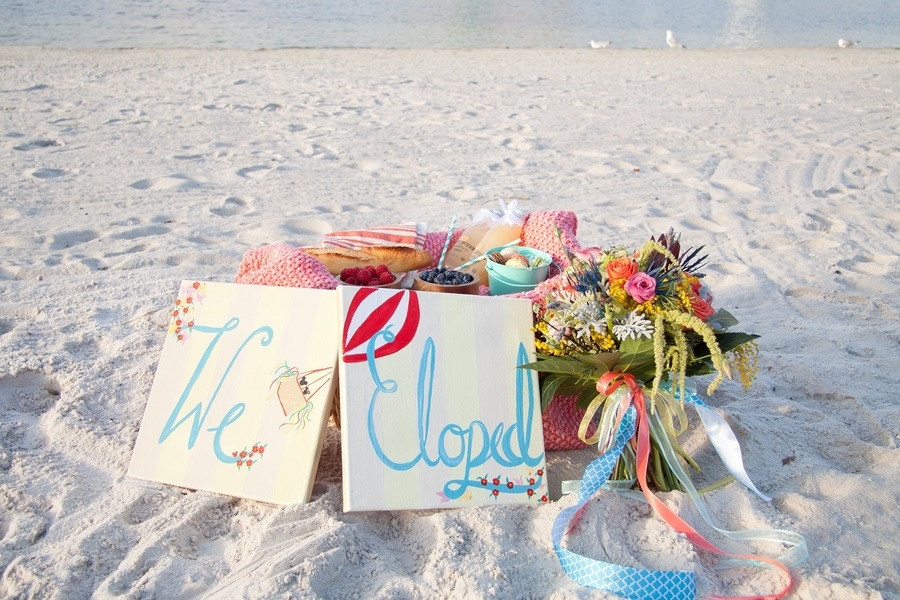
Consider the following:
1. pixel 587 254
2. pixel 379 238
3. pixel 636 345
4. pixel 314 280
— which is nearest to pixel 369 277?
pixel 314 280

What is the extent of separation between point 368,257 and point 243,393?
2.82ft

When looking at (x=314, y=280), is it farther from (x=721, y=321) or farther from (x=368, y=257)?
(x=721, y=321)

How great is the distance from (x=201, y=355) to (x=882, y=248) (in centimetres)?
423

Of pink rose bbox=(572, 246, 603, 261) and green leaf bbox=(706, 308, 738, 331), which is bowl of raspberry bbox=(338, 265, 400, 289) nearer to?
pink rose bbox=(572, 246, 603, 261)

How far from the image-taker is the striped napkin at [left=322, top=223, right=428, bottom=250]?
10.5ft

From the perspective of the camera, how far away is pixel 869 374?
326 centimetres

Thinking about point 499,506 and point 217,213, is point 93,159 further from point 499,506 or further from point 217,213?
point 499,506

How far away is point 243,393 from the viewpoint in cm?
245

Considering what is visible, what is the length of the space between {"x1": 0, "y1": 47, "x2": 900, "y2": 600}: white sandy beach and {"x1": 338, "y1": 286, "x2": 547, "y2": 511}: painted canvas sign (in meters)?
0.09

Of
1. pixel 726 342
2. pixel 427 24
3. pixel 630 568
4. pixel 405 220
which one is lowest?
pixel 427 24

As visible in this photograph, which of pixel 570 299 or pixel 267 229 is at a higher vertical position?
pixel 570 299

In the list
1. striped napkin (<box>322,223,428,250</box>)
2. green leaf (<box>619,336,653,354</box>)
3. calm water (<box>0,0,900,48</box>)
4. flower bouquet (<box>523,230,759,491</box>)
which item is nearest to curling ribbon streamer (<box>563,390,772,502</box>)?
flower bouquet (<box>523,230,759,491</box>)

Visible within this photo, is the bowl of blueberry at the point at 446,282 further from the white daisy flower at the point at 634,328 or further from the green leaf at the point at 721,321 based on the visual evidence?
the green leaf at the point at 721,321

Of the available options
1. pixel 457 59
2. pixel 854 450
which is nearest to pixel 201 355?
pixel 854 450
